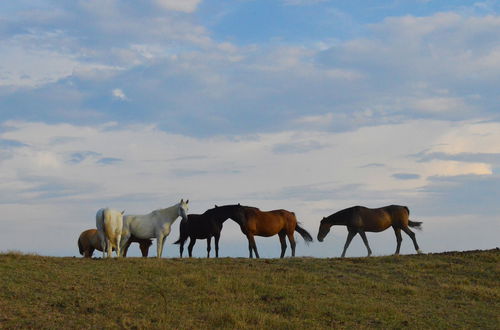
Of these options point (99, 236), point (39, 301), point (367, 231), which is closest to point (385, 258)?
point (367, 231)

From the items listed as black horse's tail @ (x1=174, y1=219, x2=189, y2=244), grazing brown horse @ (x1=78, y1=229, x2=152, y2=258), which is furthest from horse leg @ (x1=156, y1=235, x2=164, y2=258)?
black horse's tail @ (x1=174, y1=219, x2=189, y2=244)

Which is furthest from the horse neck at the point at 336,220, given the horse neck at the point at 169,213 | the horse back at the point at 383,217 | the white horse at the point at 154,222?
the horse neck at the point at 169,213

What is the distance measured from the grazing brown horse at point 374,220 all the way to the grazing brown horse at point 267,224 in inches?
84.6

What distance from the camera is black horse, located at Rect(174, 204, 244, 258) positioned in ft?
81.5

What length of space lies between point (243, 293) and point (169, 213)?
7.24 meters

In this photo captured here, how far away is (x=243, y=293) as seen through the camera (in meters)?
16.1

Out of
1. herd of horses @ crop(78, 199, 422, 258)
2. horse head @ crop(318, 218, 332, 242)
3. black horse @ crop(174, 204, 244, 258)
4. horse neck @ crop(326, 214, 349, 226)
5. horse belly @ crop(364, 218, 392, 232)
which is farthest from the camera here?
horse head @ crop(318, 218, 332, 242)

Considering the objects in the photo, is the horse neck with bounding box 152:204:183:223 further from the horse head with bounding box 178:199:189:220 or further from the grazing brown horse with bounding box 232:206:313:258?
the grazing brown horse with bounding box 232:206:313:258

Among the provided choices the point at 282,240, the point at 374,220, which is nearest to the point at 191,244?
the point at 282,240

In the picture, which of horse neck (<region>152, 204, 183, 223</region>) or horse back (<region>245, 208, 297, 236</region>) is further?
horse back (<region>245, 208, 297, 236</region>)

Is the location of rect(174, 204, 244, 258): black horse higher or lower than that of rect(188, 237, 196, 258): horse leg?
higher

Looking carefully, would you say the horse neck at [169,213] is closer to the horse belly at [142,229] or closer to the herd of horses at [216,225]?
the herd of horses at [216,225]

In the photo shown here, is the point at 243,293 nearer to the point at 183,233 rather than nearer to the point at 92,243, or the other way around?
the point at 92,243

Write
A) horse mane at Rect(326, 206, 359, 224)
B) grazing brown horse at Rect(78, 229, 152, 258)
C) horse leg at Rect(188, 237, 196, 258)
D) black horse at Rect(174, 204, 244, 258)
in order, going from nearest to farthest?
grazing brown horse at Rect(78, 229, 152, 258), black horse at Rect(174, 204, 244, 258), horse leg at Rect(188, 237, 196, 258), horse mane at Rect(326, 206, 359, 224)
